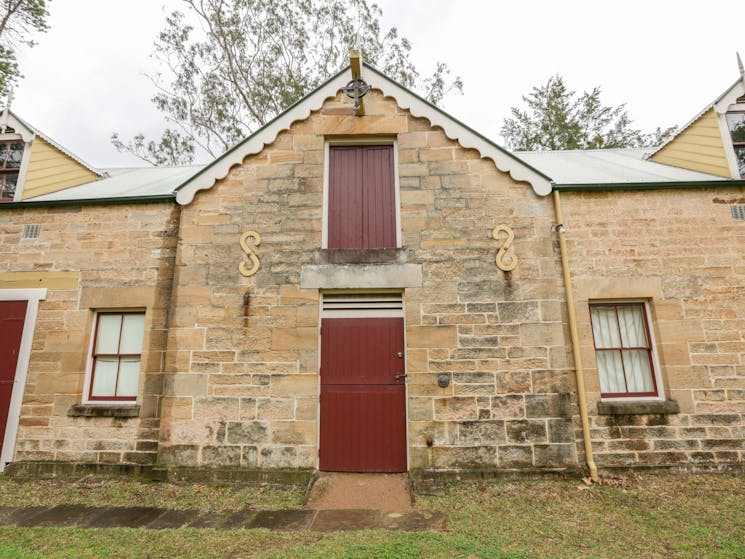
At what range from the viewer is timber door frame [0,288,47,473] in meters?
6.45

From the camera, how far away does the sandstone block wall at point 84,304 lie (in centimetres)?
638

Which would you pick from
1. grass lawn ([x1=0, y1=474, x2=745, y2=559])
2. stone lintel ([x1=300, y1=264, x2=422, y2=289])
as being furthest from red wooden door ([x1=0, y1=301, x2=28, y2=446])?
stone lintel ([x1=300, y1=264, x2=422, y2=289])

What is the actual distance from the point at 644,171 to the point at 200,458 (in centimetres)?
921

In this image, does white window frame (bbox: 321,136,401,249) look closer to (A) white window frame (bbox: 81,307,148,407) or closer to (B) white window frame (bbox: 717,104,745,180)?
(A) white window frame (bbox: 81,307,148,407)

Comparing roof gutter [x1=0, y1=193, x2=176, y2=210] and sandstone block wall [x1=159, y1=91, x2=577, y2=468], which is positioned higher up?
roof gutter [x1=0, y1=193, x2=176, y2=210]

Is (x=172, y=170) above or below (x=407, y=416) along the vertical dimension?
above

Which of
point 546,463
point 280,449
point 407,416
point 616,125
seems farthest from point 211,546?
point 616,125

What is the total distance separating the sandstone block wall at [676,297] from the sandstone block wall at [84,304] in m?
6.95

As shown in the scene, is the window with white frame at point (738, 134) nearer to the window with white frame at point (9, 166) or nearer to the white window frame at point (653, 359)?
the white window frame at point (653, 359)

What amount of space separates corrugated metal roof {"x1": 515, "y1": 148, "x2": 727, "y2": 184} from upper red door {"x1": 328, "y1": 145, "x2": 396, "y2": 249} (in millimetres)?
2767

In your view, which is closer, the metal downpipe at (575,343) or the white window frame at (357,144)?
the metal downpipe at (575,343)

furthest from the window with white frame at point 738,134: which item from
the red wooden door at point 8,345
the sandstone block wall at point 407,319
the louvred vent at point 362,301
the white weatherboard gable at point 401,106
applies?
the red wooden door at point 8,345

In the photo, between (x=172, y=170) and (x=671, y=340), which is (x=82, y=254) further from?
(x=671, y=340)

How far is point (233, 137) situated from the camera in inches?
631
